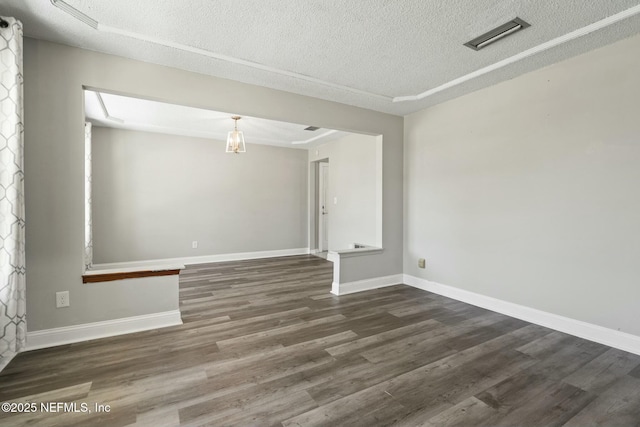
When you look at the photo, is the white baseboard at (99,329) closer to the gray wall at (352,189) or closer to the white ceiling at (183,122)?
the white ceiling at (183,122)

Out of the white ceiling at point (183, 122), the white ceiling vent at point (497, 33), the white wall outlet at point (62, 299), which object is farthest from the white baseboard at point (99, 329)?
the white ceiling vent at point (497, 33)

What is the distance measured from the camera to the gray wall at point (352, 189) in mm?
5082

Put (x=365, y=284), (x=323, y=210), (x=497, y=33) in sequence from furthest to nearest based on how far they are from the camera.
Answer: (x=323, y=210) < (x=365, y=284) < (x=497, y=33)

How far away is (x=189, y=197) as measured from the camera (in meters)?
5.58

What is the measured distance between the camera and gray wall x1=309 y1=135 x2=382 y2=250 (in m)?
5.08

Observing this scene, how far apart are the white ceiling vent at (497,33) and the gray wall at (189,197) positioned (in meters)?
→ 4.64

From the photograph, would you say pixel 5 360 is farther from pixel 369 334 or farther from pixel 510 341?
pixel 510 341

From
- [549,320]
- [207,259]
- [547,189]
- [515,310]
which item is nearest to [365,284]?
[515,310]

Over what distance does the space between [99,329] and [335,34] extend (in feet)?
10.4

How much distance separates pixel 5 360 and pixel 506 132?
477 cm

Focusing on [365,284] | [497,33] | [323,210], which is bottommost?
[365,284]

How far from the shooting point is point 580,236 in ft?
8.38

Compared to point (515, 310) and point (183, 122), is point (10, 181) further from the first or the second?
point (515, 310)

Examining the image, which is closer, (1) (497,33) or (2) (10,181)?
(2) (10,181)
